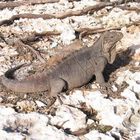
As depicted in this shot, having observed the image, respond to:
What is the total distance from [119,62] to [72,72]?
1.04m

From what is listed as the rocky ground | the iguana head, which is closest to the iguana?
the iguana head

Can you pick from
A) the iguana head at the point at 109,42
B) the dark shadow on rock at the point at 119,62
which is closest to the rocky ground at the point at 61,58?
the dark shadow on rock at the point at 119,62

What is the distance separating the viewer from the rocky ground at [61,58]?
5.91 metres

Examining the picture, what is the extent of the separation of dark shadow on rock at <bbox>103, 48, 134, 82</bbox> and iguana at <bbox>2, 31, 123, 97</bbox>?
7.6 inches

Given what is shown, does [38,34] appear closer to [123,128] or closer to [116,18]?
[116,18]

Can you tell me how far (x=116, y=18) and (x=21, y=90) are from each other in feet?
9.41

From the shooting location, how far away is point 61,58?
279 inches

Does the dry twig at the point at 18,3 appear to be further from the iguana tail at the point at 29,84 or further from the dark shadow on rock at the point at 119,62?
the iguana tail at the point at 29,84

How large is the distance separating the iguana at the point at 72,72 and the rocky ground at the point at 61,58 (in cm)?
12

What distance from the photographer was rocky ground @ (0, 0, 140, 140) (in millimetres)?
5912

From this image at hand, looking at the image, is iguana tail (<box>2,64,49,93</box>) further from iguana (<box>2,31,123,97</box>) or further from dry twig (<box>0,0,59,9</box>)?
dry twig (<box>0,0,59,9</box>)

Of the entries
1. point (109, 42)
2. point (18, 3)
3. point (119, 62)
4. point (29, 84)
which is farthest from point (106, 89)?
point (18, 3)

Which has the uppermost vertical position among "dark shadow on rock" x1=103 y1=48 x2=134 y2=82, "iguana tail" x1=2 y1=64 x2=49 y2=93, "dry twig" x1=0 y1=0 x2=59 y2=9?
"dry twig" x1=0 y1=0 x2=59 y2=9

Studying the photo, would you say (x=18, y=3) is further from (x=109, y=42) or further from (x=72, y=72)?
(x=72, y=72)
